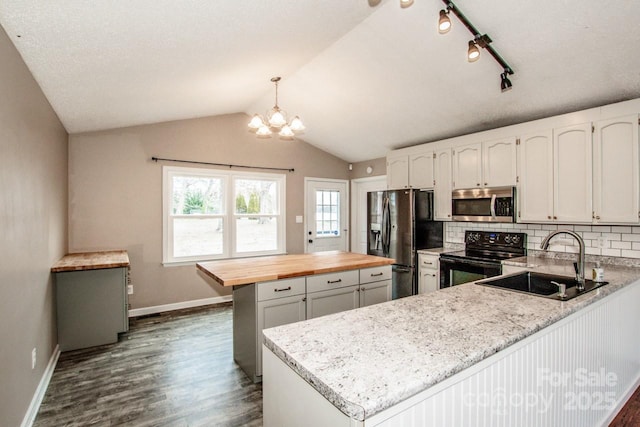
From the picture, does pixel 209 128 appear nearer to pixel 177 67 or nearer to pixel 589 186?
pixel 177 67

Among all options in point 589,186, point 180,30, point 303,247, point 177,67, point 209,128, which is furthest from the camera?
point 303,247

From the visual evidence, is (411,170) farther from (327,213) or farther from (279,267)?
(279,267)

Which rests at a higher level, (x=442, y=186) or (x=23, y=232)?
(x=442, y=186)

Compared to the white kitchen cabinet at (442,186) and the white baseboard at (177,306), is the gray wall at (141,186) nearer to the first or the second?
the white baseboard at (177,306)

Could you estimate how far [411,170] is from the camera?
4.53m

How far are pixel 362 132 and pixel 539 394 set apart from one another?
386cm

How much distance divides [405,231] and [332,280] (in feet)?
5.70

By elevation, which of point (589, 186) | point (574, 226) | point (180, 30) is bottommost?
point (574, 226)

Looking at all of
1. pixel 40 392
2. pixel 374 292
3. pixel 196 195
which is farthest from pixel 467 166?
pixel 40 392

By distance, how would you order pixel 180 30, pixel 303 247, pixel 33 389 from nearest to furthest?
pixel 180 30
pixel 33 389
pixel 303 247

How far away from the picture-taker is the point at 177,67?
2.51m

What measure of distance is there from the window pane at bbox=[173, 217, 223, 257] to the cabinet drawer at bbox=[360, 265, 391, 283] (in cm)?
255

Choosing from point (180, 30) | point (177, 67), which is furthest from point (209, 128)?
point (180, 30)

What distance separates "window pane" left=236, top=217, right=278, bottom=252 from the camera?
4.96 metres
